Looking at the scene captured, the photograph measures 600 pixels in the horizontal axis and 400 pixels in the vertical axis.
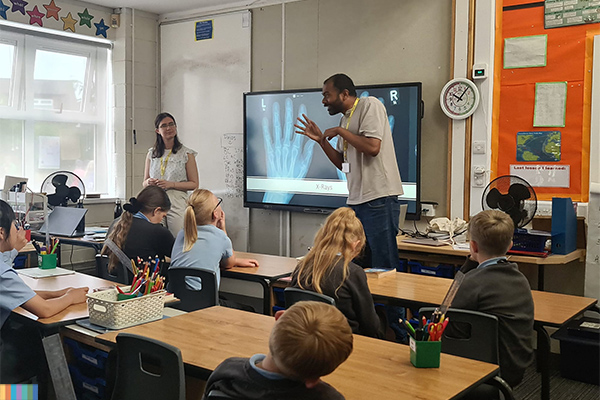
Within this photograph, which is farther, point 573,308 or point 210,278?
point 210,278

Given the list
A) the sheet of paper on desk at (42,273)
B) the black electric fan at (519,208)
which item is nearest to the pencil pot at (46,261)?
the sheet of paper on desk at (42,273)

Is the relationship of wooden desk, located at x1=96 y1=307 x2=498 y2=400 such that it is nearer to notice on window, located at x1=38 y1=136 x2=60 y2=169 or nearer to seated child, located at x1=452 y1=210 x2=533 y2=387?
seated child, located at x1=452 y1=210 x2=533 y2=387

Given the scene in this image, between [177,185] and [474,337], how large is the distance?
3647 mm

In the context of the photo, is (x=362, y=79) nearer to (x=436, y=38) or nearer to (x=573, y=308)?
(x=436, y=38)

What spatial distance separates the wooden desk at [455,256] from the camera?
361cm

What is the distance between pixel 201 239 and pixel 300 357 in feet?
6.81

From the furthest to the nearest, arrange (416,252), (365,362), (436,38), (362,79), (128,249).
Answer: (362,79) < (436,38) < (416,252) < (128,249) < (365,362)

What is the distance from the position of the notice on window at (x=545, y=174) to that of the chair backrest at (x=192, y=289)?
259cm

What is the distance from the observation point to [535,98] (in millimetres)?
4227

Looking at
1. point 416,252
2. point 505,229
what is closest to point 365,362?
point 505,229

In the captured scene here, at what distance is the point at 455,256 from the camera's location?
393 centimetres

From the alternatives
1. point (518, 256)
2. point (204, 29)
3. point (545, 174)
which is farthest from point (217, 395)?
point (204, 29)

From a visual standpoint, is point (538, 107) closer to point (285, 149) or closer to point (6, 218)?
point (285, 149)

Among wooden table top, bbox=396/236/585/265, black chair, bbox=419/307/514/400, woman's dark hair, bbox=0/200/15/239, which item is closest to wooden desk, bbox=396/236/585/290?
wooden table top, bbox=396/236/585/265
